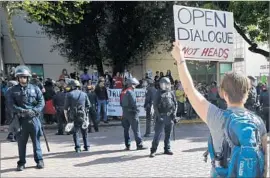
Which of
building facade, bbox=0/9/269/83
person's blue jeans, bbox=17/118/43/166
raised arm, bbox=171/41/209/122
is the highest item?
building facade, bbox=0/9/269/83

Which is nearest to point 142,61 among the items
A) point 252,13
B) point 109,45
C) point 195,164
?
point 109,45

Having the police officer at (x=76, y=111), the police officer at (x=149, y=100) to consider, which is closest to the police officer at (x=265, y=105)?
the police officer at (x=149, y=100)

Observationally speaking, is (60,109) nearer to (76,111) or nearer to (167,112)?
(76,111)

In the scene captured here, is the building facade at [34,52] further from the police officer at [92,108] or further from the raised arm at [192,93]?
the raised arm at [192,93]

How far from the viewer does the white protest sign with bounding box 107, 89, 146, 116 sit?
1636 cm

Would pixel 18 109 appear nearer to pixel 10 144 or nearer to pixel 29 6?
pixel 10 144

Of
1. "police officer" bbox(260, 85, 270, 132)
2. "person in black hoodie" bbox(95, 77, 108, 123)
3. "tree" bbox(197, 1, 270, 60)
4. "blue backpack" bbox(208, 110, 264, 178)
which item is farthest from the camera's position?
"tree" bbox(197, 1, 270, 60)

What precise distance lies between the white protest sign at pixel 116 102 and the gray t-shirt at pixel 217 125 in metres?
13.4

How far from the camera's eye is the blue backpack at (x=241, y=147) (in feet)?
8.75

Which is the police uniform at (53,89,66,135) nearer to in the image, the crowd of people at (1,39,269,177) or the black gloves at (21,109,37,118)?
the crowd of people at (1,39,269,177)

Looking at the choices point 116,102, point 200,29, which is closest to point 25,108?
point 200,29

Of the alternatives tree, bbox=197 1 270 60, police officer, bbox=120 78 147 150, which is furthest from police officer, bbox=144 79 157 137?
tree, bbox=197 1 270 60

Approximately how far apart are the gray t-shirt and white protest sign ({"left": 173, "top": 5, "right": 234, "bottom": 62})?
4.41ft

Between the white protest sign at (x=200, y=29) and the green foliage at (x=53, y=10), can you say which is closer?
the white protest sign at (x=200, y=29)
